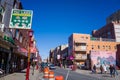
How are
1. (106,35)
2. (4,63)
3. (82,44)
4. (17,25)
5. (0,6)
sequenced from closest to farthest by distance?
(17,25), (0,6), (4,63), (82,44), (106,35)

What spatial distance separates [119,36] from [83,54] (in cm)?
2102

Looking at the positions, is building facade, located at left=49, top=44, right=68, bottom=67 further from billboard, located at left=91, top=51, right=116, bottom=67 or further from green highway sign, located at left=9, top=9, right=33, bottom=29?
green highway sign, located at left=9, top=9, right=33, bottom=29

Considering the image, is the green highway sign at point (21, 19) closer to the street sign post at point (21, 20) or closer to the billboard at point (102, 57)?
the street sign post at point (21, 20)

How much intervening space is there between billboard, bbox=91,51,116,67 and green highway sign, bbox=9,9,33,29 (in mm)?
38192

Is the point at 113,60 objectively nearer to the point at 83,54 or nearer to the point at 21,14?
the point at 83,54

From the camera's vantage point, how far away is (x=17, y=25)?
43.2ft

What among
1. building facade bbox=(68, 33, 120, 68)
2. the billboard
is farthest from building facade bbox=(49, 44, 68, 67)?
the billboard

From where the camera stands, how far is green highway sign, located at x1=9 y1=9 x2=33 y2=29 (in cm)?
1316

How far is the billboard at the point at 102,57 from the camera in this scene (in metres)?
49.6

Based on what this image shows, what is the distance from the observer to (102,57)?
50.5 metres

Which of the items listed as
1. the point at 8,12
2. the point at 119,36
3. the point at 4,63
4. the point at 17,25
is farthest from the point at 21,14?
the point at 119,36

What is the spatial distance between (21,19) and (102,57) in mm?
40473

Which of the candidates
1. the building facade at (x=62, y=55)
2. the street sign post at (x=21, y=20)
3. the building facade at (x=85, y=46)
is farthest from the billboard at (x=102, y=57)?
the street sign post at (x=21, y=20)

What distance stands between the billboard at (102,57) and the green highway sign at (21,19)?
1504 inches
